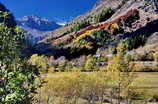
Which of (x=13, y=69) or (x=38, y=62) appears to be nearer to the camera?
(x=13, y=69)

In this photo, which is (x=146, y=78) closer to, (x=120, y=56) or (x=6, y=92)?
(x=120, y=56)

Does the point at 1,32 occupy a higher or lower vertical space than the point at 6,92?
higher

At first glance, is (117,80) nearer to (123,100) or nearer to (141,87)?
(123,100)

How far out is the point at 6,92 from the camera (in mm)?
15719

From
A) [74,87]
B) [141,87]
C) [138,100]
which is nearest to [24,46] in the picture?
[74,87]

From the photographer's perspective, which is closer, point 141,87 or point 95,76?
point 95,76

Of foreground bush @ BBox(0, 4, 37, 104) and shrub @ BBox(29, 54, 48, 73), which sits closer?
foreground bush @ BBox(0, 4, 37, 104)

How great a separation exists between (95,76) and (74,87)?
18.8 ft

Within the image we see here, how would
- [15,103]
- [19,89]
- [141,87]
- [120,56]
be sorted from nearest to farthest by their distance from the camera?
[15,103]
[19,89]
[120,56]
[141,87]

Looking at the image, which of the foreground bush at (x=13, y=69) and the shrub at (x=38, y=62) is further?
the shrub at (x=38, y=62)

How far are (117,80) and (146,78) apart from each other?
150ft

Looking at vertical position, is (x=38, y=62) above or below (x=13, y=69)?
above

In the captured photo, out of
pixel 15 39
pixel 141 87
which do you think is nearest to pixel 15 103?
pixel 15 39

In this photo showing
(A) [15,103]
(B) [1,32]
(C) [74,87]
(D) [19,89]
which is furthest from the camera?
(C) [74,87]
